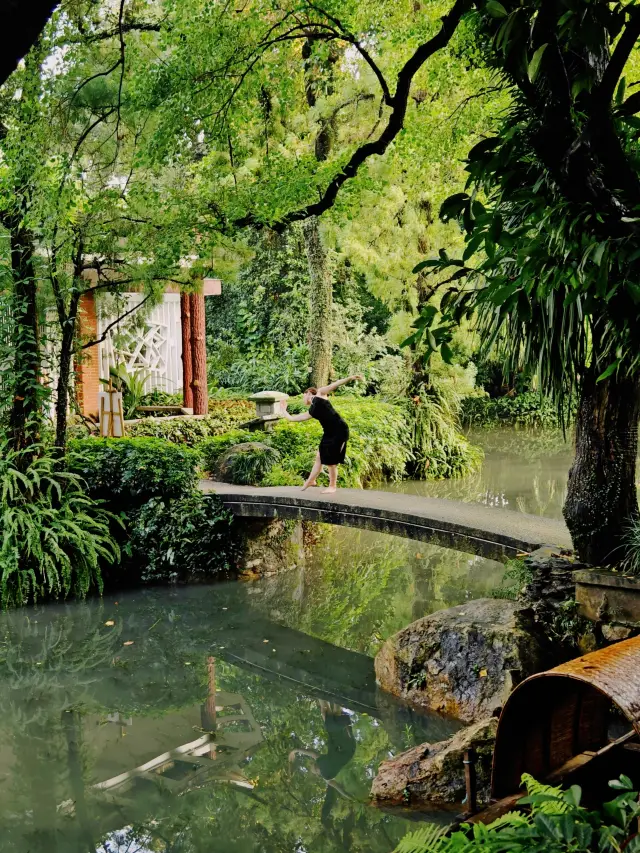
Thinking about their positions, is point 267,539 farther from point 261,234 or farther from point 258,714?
point 261,234

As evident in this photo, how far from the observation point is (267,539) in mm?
11672

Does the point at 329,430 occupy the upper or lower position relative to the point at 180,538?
upper

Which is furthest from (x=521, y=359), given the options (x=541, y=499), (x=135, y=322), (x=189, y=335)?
(x=189, y=335)

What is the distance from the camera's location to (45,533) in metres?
9.98

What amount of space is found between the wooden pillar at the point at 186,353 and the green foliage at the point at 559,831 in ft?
46.8

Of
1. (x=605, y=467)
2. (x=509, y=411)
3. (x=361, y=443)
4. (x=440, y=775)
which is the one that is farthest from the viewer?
(x=509, y=411)

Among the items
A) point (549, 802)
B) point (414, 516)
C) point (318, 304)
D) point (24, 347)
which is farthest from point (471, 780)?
point (318, 304)

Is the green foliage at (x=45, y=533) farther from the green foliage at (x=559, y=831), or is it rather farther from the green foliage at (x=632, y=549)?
the green foliage at (x=559, y=831)

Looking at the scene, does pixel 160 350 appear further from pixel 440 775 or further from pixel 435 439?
pixel 440 775

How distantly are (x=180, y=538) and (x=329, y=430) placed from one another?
2380 millimetres

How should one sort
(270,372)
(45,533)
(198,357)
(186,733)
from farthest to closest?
(270,372) → (198,357) → (45,533) → (186,733)

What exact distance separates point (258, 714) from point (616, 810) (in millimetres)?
5306

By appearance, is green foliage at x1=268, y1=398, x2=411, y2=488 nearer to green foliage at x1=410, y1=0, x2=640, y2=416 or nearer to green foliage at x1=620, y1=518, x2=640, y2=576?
green foliage at x1=620, y1=518, x2=640, y2=576

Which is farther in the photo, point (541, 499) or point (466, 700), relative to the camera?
point (541, 499)
